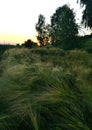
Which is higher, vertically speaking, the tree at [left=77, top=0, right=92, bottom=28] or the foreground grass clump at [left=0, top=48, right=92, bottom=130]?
the tree at [left=77, top=0, right=92, bottom=28]

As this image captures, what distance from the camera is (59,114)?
10.5ft

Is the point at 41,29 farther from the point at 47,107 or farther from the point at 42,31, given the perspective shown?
the point at 47,107

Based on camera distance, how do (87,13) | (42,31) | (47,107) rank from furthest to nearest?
(42,31) → (87,13) → (47,107)

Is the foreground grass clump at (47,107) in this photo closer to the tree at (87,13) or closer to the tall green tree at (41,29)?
the tree at (87,13)

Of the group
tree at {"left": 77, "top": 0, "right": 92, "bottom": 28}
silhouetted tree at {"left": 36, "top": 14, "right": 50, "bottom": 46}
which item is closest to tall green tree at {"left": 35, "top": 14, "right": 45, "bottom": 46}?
silhouetted tree at {"left": 36, "top": 14, "right": 50, "bottom": 46}

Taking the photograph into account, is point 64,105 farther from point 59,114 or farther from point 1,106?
point 1,106

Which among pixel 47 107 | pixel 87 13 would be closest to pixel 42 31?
pixel 87 13

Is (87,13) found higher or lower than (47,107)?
higher

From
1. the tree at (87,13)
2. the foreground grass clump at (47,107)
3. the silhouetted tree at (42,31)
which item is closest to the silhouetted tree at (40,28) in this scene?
the silhouetted tree at (42,31)

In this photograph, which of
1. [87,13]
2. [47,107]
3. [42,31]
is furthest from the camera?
[42,31]

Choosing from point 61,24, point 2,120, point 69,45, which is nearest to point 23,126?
point 2,120

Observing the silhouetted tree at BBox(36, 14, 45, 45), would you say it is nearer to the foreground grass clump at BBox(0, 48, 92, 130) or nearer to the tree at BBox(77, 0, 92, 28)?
the tree at BBox(77, 0, 92, 28)

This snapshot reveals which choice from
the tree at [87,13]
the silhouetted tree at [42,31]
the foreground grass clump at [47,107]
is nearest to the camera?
the foreground grass clump at [47,107]

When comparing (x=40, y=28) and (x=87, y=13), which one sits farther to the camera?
(x=40, y=28)
